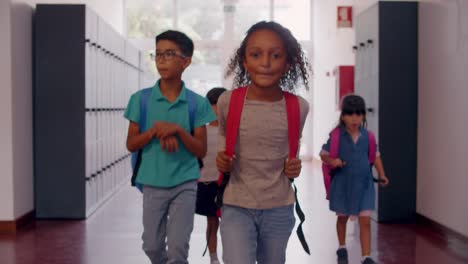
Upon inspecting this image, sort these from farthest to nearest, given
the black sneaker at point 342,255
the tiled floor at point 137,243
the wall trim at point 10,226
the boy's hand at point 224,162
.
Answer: the wall trim at point 10,226
the tiled floor at point 137,243
the black sneaker at point 342,255
the boy's hand at point 224,162

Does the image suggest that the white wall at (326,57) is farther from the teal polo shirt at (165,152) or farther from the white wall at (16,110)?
the teal polo shirt at (165,152)

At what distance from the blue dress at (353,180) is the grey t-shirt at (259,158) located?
6.78ft

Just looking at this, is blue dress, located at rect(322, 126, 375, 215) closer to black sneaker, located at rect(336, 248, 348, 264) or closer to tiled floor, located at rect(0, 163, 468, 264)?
black sneaker, located at rect(336, 248, 348, 264)

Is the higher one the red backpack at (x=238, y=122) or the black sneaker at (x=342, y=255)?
the red backpack at (x=238, y=122)

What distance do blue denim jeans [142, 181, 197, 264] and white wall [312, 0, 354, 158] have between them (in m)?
8.30

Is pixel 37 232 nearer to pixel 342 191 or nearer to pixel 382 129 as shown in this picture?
pixel 342 191

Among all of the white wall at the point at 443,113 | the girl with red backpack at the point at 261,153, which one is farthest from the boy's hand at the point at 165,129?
the white wall at the point at 443,113

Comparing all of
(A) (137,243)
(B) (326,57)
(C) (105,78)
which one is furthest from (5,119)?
(B) (326,57)

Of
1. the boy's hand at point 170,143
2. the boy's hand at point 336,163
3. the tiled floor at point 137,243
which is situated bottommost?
the tiled floor at point 137,243

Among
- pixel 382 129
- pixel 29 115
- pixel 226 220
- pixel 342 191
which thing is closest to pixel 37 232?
pixel 29 115

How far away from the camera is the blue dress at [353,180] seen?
4363 mm

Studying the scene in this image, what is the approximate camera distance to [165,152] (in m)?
2.99

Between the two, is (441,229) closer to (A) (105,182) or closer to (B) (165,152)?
(B) (165,152)

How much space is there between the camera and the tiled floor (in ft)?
15.2
